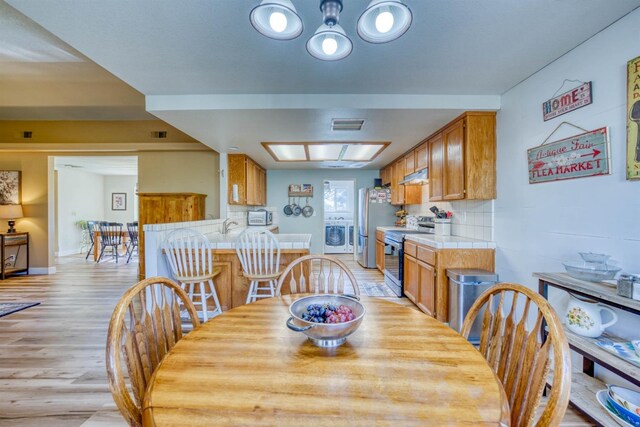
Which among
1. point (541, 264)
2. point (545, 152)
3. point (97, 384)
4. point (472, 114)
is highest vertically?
point (472, 114)

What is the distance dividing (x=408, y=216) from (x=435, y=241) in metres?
2.17

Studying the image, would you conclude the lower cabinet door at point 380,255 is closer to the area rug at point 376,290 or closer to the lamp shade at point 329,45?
the area rug at point 376,290

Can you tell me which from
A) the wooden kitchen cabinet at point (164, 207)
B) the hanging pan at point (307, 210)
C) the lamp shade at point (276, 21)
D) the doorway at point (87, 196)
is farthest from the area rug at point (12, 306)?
the hanging pan at point (307, 210)

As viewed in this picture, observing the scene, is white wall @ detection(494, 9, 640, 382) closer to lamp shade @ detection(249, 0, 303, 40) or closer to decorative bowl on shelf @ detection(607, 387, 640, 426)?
decorative bowl on shelf @ detection(607, 387, 640, 426)

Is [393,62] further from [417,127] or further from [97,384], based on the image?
[97,384]

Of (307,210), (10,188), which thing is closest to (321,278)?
(307,210)

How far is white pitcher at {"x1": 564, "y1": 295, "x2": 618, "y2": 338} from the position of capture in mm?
1475

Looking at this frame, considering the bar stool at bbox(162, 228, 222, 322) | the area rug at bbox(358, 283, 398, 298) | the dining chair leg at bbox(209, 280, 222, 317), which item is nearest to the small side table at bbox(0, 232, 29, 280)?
the bar stool at bbox(162, 228, 222, 322)

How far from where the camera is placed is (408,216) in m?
4.90

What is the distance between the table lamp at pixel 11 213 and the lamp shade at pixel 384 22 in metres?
6.69

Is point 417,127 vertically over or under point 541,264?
over

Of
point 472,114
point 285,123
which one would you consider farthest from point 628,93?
point 285,123

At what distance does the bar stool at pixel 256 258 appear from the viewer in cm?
251

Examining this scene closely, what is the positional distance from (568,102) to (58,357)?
432 centimetres
